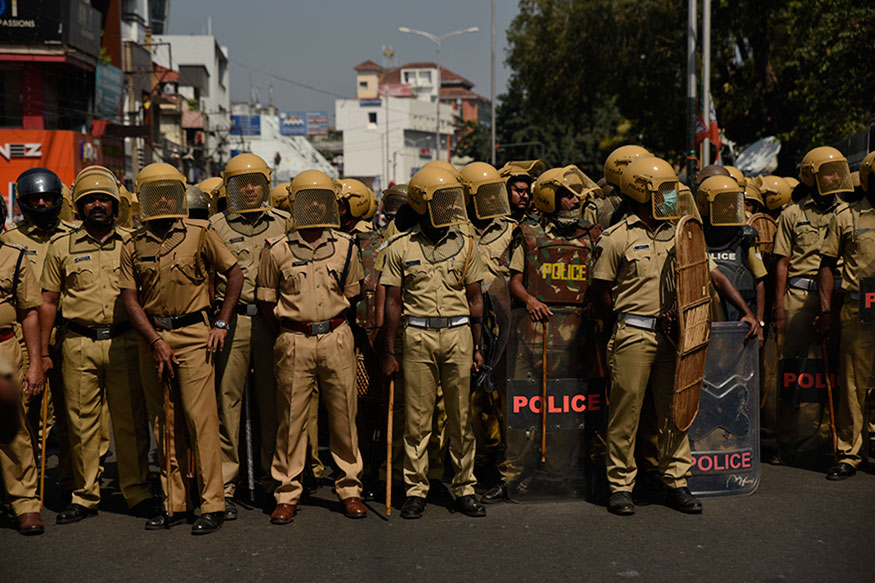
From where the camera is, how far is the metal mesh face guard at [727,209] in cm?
721

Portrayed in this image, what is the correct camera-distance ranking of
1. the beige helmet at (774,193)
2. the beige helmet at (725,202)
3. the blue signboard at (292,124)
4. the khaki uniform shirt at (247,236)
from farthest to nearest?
the blue signboard at (292,124) < the beige helmet at (774,193) < the beige helmet at (725,202) < the khaki uniform shirt at (247,236)

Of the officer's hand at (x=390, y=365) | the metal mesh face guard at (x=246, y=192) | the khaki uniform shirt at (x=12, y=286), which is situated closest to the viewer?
the khaki uniform shirt at (x=12, y=286)

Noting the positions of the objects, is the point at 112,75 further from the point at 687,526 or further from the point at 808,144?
the point at 687,526

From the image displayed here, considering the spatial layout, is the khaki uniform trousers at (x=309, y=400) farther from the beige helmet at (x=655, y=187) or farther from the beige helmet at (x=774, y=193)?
the beige helmet at (x=774, y=193)

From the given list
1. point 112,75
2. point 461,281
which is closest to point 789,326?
point 461,281

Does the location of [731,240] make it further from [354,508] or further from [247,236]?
[247,236]

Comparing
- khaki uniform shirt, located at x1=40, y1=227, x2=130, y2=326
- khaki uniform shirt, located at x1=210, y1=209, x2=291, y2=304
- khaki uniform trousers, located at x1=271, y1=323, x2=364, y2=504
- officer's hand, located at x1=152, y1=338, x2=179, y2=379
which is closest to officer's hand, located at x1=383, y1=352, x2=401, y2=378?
khaki uniform trousers, located at x1=271, y1=323, x2=364, y2=504

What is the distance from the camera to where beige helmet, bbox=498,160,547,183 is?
26.8 feet

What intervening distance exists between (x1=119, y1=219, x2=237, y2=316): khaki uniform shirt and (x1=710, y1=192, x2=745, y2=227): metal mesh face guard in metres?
3.41

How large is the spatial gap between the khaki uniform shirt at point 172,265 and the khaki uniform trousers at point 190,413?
0.58 feet

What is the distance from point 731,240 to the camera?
24.2 ft

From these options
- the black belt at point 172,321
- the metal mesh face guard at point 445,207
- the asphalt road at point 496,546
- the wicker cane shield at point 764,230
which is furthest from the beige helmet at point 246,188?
the wicker cane shield at point 764,230

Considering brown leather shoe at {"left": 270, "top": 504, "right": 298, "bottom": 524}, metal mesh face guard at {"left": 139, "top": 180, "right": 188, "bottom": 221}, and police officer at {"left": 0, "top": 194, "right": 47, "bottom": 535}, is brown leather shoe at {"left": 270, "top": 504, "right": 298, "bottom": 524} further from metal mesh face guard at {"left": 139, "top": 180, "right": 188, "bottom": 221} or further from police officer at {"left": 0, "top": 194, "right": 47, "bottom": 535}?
metal mesh face guard at {"left": 139, "top": 180, "right": 188, "bottom": 221}

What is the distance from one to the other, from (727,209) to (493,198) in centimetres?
167
